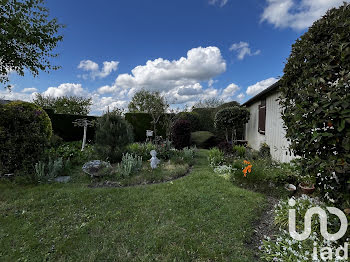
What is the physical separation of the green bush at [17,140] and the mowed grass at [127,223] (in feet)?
2.27

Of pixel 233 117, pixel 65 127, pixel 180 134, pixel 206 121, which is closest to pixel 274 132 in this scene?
pixel 233 117

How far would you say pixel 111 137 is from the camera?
231 inches

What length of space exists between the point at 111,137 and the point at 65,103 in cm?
2050

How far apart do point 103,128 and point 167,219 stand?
4.36 metres

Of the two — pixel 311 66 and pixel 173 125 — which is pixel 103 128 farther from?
pixel 311 66

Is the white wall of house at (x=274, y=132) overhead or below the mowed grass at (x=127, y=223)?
overhead

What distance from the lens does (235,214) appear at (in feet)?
8.80

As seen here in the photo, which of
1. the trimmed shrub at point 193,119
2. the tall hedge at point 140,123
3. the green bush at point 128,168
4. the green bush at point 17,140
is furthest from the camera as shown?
the tall hedge at point 140,123

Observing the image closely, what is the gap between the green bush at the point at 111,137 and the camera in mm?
5859

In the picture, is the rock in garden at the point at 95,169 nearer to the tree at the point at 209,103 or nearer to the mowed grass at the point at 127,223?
the mowed grass at the point at 127,223

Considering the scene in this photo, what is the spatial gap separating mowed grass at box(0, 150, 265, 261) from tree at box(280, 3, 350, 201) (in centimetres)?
129

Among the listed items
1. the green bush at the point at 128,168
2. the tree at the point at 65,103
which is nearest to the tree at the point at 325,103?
the green bush at the point at 128,168

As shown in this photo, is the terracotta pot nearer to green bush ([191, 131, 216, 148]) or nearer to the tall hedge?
green bush ([191, 131, 216, 148])

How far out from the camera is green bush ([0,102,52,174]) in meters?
4.21
